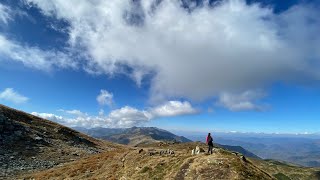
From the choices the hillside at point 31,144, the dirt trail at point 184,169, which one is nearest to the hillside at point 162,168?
the dirt trail at point 184,169

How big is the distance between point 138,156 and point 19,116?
65.9 m

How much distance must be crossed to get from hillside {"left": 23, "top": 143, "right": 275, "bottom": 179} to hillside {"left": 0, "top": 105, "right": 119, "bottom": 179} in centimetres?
1137

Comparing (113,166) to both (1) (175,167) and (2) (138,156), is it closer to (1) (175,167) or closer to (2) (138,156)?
(2) (138,156)

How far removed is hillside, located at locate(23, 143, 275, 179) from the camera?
40469 mm

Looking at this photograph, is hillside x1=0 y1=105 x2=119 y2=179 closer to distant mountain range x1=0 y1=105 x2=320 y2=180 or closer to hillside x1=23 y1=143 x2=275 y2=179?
distant mountain range x1=0 y1=105 x2=320 y2=180

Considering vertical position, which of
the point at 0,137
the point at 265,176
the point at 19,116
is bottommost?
the point at 265,176

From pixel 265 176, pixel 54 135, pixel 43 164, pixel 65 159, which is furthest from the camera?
pixel 54 135

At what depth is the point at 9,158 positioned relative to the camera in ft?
233

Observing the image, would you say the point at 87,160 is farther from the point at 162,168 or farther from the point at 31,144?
the point at 31,144

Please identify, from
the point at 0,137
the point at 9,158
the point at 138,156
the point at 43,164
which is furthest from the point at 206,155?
the point at 0,137

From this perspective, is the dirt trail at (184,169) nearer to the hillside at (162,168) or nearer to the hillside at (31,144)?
the hillside at (162,168)

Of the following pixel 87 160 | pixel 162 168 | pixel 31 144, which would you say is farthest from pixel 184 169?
pixel 31 144

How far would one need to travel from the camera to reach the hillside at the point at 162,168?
40.5 meters

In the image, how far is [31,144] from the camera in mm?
84375
